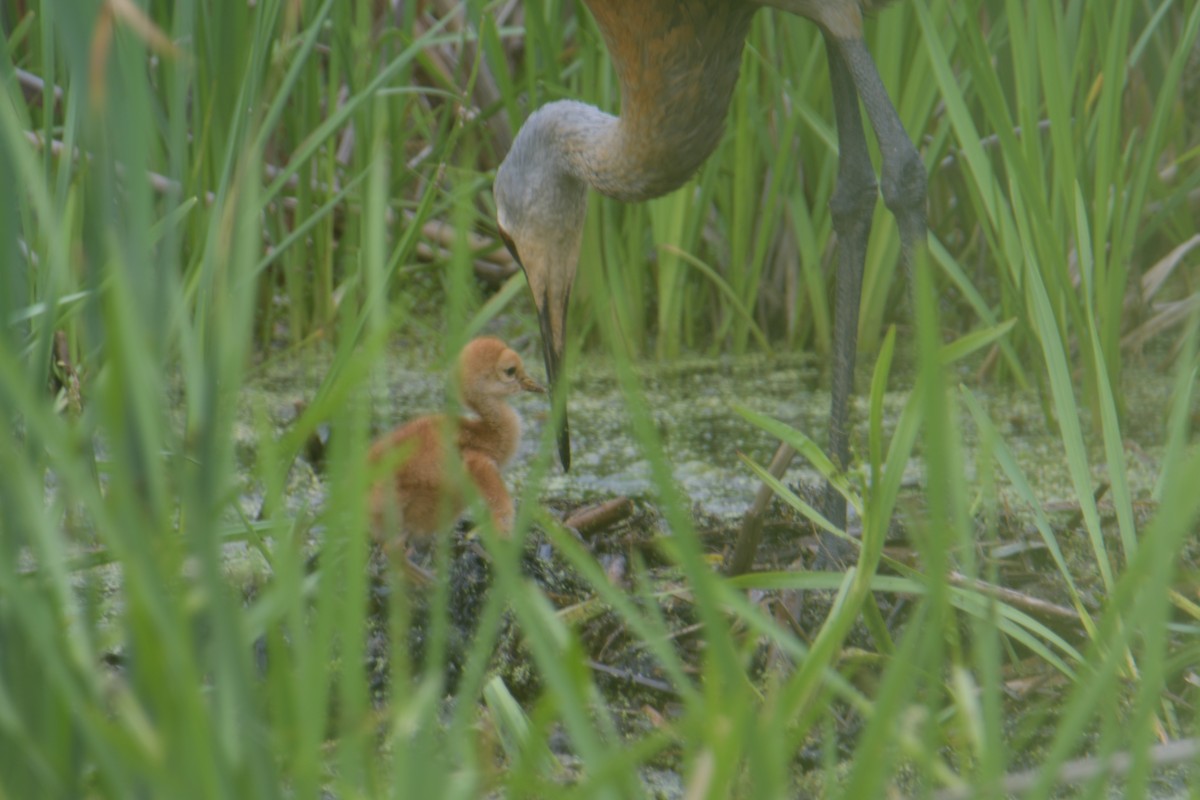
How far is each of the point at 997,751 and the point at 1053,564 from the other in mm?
1275

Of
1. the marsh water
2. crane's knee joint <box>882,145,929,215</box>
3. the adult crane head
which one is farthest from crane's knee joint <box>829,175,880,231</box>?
the adult crane head

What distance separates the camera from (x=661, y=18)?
233 centimetres

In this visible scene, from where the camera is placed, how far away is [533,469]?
37.7 inches

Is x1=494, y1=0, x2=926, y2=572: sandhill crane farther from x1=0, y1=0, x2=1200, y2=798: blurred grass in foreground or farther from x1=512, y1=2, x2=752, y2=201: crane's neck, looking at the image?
x1=0, y1=0, x2=1200, y2=798: blurred grass in foreground

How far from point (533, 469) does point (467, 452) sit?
1.37 metres

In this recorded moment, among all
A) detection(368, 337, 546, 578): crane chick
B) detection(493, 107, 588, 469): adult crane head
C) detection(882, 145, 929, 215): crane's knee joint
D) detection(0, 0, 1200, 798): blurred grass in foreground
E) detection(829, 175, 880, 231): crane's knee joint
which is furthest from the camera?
detection(493, 107, 588, 469): adult crane head

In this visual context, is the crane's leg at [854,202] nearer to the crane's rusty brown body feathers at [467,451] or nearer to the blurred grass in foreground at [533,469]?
the blurred grass in foreground at [533,469]

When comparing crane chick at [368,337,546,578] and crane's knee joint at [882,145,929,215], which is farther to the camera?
crane's knee joint at [882,145,929,215]

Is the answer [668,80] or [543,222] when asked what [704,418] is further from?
[668,80]

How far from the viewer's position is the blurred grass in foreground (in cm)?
85

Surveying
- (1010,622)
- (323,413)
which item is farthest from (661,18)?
(323,413)

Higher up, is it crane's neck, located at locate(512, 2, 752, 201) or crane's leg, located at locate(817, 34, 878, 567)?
crane's neck, located at locate(512, 2, 752, 201)

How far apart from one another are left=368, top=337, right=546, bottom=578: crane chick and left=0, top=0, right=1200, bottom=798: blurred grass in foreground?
5.8 inches

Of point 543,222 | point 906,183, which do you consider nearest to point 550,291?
point 543,222
